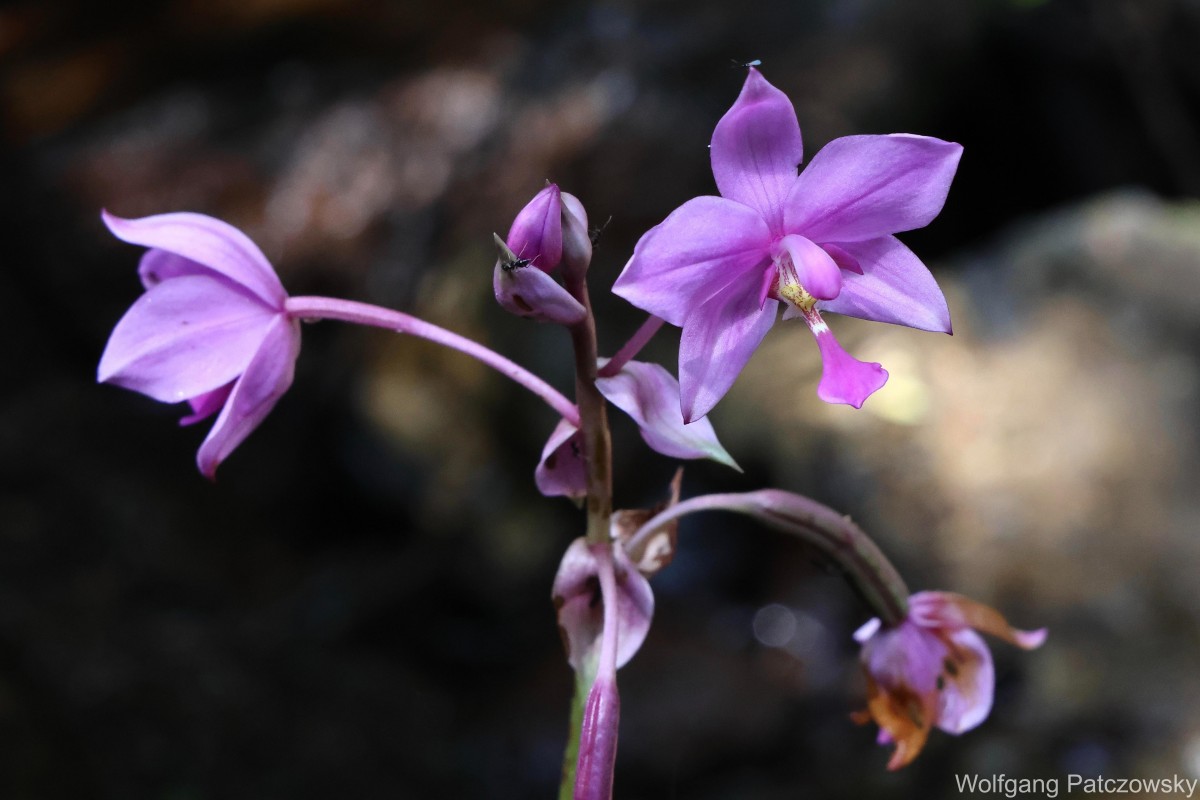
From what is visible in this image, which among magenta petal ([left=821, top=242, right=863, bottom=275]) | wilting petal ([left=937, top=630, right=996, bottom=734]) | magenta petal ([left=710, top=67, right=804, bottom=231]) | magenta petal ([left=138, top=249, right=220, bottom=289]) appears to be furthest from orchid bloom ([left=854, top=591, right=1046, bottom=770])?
magenta petal ([left=138, top=249, right=220, bottom=289])

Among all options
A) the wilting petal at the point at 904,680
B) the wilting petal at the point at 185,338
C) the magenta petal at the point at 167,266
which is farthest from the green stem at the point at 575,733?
the magenta petal at the point at 167,266

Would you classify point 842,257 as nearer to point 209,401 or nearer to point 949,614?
point 949,614

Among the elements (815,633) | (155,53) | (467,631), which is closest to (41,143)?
(155,53)

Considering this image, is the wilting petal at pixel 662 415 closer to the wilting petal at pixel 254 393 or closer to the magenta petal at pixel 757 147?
the magenta petal at pixel 757 147

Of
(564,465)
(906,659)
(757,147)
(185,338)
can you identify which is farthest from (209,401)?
(906,659)

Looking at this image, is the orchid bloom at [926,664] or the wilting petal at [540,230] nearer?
the wilting petal at [540,230]

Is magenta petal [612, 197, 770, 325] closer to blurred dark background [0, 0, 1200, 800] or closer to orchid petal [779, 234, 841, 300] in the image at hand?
orchid petal [779, 234, 841, 300]

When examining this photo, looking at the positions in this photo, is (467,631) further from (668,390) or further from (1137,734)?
(668,390)
